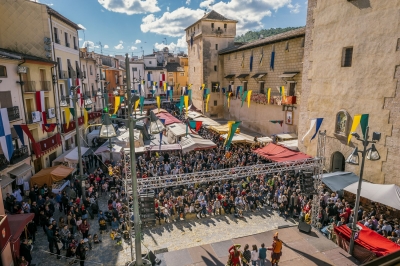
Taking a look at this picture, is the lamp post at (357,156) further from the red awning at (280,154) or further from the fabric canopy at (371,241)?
the red awning at (280,154)

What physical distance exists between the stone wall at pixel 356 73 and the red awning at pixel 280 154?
202cm

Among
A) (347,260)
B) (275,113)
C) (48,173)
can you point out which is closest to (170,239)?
(347,260)

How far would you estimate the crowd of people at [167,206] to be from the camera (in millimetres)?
11352

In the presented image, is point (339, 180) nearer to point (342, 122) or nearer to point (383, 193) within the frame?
point (383, 193)

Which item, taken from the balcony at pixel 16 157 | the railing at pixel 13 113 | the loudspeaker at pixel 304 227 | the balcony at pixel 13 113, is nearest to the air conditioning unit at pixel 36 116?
the balcony at pixel 13 113

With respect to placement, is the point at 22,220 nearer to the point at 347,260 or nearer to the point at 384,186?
the point at 347,260

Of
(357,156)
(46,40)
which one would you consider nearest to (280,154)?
(357,156)

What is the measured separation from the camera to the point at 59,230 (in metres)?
11.7

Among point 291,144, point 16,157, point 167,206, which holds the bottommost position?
point 167,206

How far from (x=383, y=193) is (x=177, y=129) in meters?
17.6

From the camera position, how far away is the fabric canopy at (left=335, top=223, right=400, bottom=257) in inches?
387

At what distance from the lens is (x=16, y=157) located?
16000 mm

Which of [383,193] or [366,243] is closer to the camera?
[366,243]

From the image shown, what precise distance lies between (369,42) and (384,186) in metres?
7.81
